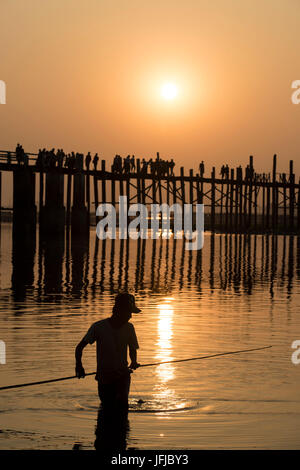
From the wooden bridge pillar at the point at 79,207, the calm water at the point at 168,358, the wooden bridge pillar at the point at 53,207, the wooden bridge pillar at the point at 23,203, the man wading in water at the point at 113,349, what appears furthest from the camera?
the wooden bridge pillar at the point at 79,207

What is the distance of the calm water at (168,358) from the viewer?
347 inches

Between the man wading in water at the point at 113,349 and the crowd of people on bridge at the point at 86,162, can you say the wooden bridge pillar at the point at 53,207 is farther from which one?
the man wading in water at the point at 113,349

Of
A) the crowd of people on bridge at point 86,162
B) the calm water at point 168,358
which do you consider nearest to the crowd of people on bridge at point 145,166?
the crowd of people on bridge at point 86,162

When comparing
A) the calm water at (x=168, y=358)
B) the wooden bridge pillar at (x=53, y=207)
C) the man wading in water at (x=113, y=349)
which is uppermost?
the wooden bridge pillar at (x=53, y=207)

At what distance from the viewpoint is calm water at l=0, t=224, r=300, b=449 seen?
882cm

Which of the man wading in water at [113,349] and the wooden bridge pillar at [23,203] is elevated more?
the wooden bridge pillar at [23,203]

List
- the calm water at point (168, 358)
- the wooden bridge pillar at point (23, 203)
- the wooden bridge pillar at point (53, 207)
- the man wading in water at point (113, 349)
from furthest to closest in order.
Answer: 1. the wooden bridge pillar at point (53, 207)
2. the wooden bridge pillar at point (23, 203)
3. the calm water at point (168, 358)
4. the man wading in water at point (113, 349)

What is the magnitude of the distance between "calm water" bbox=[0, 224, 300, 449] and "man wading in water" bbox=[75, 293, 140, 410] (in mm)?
418

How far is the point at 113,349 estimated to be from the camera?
28.5 feet

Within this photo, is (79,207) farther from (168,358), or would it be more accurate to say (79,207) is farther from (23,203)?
(168,358)

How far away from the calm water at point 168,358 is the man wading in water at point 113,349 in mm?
418

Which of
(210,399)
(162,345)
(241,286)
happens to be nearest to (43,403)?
(210,399)

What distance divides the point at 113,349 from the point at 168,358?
4049mm

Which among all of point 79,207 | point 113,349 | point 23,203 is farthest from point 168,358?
point 79,207
